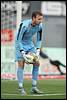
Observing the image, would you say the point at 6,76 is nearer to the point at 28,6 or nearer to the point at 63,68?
the point at 63,68

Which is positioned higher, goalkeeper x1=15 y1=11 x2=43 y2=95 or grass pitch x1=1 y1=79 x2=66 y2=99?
goalkeeper x1=15 y1=11 x2=43 y2=95

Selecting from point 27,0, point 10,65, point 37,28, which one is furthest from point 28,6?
point 37,28

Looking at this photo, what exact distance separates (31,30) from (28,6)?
1428 centimetres

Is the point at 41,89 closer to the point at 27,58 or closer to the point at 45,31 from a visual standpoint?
the point at 27,58

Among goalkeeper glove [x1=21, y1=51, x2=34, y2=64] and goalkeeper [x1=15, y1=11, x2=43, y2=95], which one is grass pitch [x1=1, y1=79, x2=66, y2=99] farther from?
goalkeeper glove [x1=21, y1=51, x2=34, y2=64]

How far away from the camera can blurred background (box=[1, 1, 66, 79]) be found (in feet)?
56.0

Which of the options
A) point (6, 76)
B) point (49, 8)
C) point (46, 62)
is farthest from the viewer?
point (49, 8)

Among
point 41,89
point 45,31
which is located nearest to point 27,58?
point 41,89

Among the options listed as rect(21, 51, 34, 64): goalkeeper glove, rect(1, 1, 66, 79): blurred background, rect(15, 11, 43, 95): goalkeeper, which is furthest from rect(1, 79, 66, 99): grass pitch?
rect(1, 1, 66, 79): blurred background

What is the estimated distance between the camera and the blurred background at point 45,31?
17062mm

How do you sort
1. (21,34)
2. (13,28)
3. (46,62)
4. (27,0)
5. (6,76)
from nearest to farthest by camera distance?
1. (21,34)
2. (6,76)
3. (13,28)
4. (46,62)
5. (27,0)

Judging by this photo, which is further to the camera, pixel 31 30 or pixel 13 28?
pixel 13 28

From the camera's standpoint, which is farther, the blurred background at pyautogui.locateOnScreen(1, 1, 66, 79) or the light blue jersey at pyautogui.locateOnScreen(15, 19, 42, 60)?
the blurred background at pyautogui.locateOnScreen(1, 1, 66, 79)

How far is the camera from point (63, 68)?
18.7m
